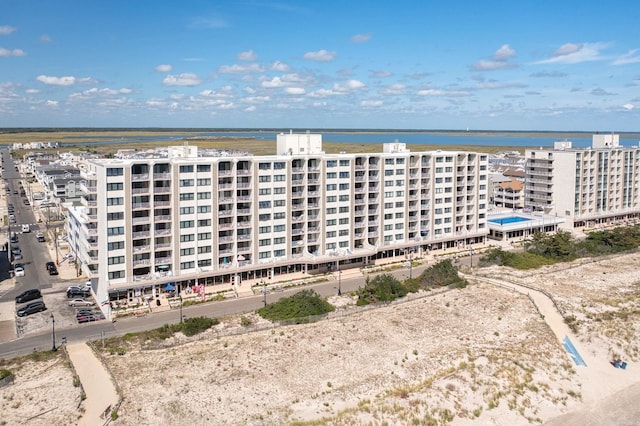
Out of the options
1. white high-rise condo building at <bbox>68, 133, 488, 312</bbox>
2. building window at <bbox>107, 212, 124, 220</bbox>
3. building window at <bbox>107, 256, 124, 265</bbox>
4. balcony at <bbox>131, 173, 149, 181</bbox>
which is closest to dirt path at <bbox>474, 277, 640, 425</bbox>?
white high-rise condo building at <bbox>68, 133, 488, 312</bbox>

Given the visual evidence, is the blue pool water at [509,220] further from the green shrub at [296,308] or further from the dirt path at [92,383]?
the dirt path at [92,383]

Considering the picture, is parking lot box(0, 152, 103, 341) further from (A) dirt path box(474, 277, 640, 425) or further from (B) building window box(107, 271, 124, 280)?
(A) dirt path box(474, 277, 640, 425)

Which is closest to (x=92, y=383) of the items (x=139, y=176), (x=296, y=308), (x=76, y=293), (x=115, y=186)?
(x=296, y=308)

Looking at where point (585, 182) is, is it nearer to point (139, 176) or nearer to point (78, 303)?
point (139, 176)

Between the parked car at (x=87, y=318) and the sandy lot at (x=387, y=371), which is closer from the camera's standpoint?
the sandy lot at (x=387, y=371)

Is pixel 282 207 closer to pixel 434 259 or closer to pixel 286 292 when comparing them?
pixel 286 292

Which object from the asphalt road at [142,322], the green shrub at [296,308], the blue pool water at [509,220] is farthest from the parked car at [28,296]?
the blue pool water at [509,220]

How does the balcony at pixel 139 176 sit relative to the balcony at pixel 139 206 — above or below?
above
